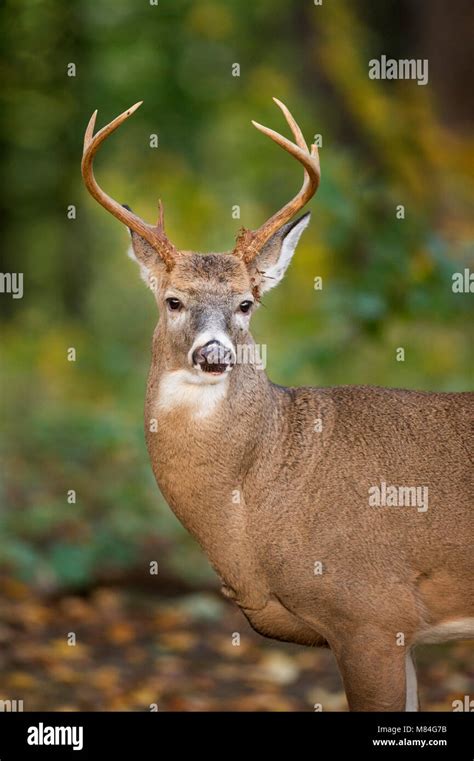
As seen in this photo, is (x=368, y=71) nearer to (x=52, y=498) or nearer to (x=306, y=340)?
(x=306, y=340)

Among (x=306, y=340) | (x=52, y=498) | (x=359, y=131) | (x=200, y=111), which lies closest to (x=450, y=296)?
(x=306, y=340)

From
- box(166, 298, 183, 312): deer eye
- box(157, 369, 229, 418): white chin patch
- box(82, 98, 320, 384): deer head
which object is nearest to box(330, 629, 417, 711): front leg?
box(157, 369, 229, 418): white chin patch

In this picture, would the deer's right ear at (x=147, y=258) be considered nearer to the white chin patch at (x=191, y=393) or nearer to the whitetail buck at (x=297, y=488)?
the whitetail buck at (x=297, y=488)

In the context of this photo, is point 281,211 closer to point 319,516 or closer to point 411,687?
point 319,516

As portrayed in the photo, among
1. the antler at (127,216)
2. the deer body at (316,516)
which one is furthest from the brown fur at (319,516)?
the antler at (127,216)

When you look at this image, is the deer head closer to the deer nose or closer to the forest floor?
the deer nose

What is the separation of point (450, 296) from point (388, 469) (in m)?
3.47

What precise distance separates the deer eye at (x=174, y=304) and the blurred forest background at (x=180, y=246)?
3386 mm

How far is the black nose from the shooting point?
5.54 m

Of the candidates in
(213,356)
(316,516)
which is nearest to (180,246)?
(316,516)

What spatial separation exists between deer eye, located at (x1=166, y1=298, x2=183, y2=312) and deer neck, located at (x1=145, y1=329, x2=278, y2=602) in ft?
0.62

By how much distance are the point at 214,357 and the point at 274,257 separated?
93cm

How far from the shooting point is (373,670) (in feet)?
19.2

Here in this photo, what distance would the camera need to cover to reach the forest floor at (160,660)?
27.4ft
